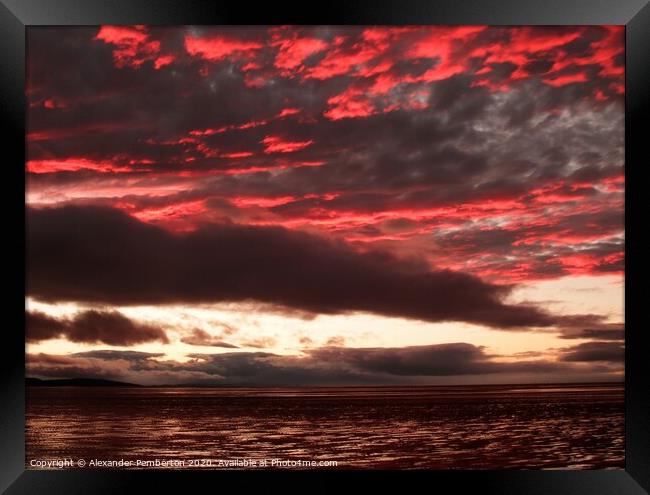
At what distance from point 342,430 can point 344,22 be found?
338 inches

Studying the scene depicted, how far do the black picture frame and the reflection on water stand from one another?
0.19m

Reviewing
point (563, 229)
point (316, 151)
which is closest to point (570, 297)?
point (563, 229)

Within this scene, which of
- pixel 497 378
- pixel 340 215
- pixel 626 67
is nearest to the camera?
pixel 626 67

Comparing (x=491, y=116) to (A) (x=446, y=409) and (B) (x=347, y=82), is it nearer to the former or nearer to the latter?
(B) (x=347, y=82)

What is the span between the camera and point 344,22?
2.68 meters

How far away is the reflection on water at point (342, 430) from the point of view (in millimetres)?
3838

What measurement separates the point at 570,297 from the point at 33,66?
3151mm

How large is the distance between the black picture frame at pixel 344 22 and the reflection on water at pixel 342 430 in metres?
0.19

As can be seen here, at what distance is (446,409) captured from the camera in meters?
12.6

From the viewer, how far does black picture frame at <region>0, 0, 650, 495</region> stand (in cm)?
267

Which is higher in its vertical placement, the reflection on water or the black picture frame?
the black picture frame

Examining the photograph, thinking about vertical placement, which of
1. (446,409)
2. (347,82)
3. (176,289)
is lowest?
(446,409)

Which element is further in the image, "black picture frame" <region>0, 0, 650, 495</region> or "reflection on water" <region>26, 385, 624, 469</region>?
"reflection on water" <region>26, 385, 624, 469</region>

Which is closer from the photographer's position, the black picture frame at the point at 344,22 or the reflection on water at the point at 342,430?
the black picture frame at the point at 344,22
